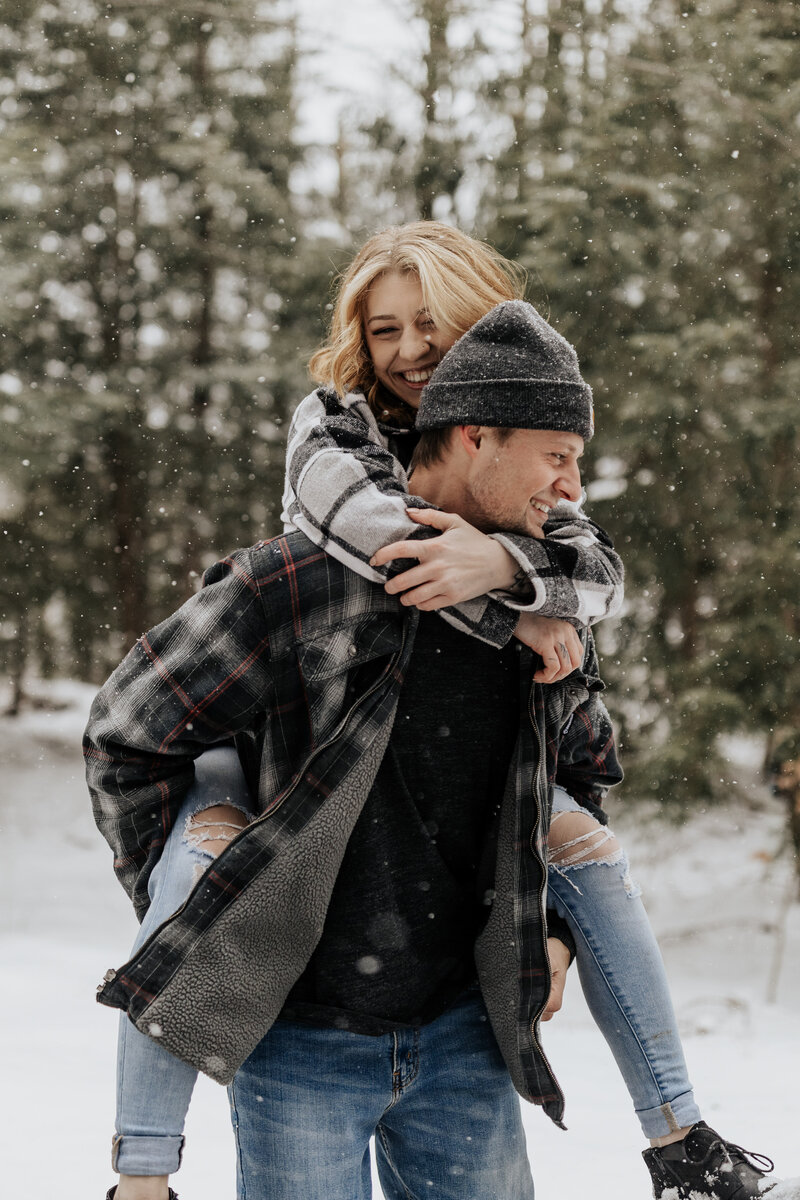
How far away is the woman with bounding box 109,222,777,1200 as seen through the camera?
1.29 meters

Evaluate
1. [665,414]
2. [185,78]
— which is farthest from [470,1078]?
[185,78]

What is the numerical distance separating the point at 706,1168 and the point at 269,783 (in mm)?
831

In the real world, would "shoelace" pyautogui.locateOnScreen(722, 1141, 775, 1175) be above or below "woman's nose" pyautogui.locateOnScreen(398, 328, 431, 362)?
below

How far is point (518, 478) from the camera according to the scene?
1.39 m

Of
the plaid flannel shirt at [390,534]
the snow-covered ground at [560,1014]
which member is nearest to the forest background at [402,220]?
the snow-covered ground at [560,1014]

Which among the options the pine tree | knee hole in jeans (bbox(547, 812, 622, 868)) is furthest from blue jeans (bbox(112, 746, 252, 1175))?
the pine tree

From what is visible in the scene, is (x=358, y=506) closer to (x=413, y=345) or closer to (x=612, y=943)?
(x=413, y=345)

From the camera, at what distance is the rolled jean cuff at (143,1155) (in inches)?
46.3

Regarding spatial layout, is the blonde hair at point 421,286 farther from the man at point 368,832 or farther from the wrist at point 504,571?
the wrist at point 504,571

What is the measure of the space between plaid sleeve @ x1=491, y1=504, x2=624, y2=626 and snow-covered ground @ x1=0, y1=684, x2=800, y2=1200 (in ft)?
2.71

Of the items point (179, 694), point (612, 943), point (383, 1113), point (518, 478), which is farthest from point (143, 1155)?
point (518, 478)

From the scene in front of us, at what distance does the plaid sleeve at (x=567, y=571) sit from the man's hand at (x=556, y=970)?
1.61ft

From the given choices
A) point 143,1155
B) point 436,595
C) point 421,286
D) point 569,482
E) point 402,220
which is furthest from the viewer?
point 402,220

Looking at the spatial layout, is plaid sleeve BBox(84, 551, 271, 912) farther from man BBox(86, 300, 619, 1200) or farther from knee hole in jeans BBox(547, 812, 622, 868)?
knee hole in jeans BBox(547, 812, 622, 868)
